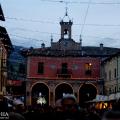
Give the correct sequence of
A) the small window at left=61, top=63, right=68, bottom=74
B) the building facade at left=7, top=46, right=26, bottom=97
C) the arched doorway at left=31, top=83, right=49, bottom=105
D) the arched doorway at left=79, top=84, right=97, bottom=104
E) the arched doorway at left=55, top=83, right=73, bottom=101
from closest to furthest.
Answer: the building facade at left=7, top=46, right=26, bottom=97, the arched doorway at left=31, top=83, right=49, bottom=105, the arched doorway at left=79, top=84, right=97, bottom=104, the arched doorway at left=55, top=83, right=73, bottom=101, the small window at left=61, top=63, right=68, bottom=74

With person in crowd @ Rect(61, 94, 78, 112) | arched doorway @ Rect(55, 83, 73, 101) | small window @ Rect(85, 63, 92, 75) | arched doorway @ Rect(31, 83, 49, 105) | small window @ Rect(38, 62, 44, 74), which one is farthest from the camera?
small window @ Rect(38, 62, 44, 74)

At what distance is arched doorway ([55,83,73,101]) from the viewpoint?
71125 millimetres

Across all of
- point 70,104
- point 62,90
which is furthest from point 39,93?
point 70,104

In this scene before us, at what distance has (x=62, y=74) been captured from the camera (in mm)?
71312

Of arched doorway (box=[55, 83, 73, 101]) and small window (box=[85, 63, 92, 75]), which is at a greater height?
small window (box=[85, 63, 92, 75])

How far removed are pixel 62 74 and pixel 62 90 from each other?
221 cm

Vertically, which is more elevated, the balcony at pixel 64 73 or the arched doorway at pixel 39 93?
the balcony at pixel 64 73

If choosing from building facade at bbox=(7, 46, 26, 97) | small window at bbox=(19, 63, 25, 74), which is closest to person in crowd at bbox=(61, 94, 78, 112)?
building facade at bbox=(7, 46, 26, 97)

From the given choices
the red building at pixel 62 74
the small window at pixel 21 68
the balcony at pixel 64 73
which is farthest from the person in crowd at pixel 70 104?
the small window at pixel 21 68

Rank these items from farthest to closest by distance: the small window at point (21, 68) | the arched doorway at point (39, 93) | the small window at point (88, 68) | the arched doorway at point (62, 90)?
the small window at point (21, 68) → the arched doorway at point (62, 90) → the small window at point (88, 68) → the arched doorway at point (39, 93)

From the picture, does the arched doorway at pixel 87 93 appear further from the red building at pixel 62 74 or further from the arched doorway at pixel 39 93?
the arched doorway at pixel 39 93

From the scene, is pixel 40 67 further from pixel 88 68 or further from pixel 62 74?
pixel 88 68

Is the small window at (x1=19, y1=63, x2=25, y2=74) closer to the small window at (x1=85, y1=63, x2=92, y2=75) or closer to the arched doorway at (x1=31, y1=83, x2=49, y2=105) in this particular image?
the arched doorway at (x1=31, y1=83, x2=49, y2=105)

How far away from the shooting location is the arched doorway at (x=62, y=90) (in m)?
71.1
